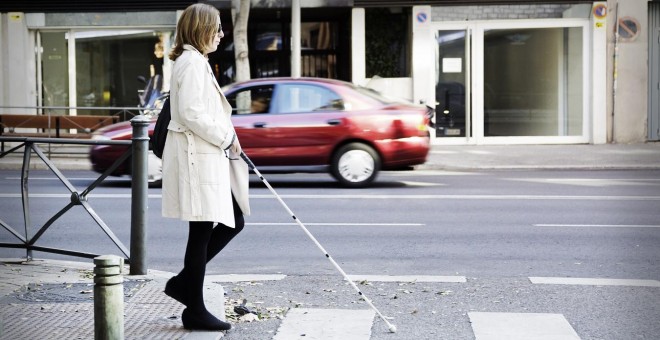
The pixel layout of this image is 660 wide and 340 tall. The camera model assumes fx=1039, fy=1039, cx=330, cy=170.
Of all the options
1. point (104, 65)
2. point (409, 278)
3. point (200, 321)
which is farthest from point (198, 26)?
point (104, 65)

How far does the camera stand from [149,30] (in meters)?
25.1

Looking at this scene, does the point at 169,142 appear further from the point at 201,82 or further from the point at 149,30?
the point at 149,30

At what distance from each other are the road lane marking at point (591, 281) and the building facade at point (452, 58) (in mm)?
16558

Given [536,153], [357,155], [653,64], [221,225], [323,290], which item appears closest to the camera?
[221,225]

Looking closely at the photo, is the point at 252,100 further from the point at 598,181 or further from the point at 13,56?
the point at 13,56

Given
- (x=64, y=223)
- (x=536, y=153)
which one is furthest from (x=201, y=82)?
(x=536, y=153)

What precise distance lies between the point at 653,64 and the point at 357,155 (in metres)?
12.1

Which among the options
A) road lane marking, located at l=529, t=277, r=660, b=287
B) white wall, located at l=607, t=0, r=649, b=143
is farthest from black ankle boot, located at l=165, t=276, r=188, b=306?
white wall, located at l=607, t=0, r=649, b=143

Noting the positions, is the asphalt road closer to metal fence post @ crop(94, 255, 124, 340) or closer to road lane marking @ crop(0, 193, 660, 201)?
road lane marking @ crop(0, 193, 660, 201)

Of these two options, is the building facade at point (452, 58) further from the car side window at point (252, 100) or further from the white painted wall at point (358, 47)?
the car side window at point (252, 100)

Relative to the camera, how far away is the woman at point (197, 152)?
5.67m

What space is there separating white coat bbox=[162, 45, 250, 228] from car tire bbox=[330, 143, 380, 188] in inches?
362

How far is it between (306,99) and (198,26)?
957 cm

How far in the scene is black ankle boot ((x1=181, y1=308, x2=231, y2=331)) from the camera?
5.85m
